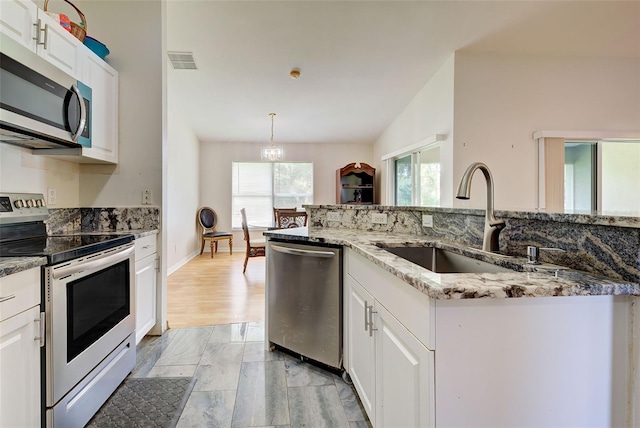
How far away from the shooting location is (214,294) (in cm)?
325

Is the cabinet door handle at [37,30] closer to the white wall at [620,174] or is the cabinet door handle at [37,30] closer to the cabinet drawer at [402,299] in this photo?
the cabinet drawer at [402,299]

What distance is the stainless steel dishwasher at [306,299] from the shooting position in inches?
65.3

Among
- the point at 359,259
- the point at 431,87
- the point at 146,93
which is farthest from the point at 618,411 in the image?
the point at 431,87

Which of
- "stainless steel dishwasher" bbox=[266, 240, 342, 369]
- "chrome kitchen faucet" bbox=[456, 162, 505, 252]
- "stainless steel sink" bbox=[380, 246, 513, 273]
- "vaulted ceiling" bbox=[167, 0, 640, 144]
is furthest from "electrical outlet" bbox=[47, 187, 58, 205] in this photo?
"chrome kitchen faucet" bbox=[456, 162, 505, 252]

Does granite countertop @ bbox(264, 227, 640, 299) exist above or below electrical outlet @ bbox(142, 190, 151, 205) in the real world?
below

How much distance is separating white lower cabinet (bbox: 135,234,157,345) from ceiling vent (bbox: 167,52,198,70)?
213 cm

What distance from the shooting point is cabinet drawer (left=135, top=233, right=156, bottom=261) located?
1914 millimetres

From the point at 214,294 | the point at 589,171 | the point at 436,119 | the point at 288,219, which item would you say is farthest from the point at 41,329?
the point at 589,171

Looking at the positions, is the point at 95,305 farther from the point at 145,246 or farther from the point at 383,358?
the point at 383,358

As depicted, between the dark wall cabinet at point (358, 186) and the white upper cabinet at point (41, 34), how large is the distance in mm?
4437

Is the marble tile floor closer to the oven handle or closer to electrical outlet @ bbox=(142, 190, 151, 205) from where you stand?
the oven handle

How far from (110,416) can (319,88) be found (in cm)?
382

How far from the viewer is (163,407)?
145 centimetres

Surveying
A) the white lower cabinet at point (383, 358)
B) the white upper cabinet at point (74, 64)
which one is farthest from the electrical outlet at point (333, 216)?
the white upper cabinet at point (74, 64)
